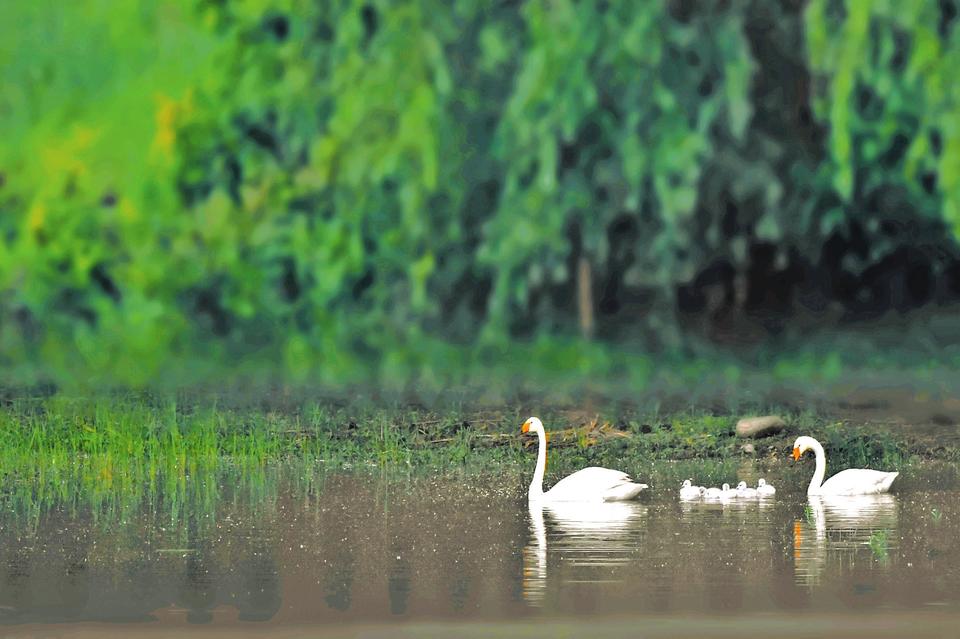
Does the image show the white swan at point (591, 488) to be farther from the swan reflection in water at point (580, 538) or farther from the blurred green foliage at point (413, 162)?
the blurred green foliage at point (413, 162)

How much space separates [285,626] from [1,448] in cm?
500

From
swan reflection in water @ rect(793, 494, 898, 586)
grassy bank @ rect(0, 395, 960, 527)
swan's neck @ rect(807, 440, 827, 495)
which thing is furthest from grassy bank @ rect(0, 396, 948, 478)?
swan reflection in water @ rect(793, 494, 898, 586)

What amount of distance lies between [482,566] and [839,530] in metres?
1.70

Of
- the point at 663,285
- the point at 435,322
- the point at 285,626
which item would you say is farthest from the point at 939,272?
the point at 285,626

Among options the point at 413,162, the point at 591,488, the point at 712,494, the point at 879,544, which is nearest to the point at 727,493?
the point at 712,494

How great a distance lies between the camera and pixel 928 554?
6980mm

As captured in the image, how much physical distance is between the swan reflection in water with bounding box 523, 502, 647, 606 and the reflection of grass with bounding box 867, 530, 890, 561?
87cm

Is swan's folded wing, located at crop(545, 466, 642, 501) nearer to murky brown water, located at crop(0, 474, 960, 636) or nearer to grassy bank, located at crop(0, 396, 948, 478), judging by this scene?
murky brown water, located at crop(0, 474, 960, 636)

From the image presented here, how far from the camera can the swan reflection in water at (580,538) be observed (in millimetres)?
6578

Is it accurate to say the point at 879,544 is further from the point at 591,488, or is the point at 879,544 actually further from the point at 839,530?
the point at 591,488

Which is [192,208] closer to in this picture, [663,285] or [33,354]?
[33,354]

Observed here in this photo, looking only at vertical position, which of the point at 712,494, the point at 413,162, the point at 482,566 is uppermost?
the point at 413,162

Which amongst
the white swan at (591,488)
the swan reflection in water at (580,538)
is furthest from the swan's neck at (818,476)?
the swan reflection in water at (580,538)

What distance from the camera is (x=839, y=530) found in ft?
25.3
